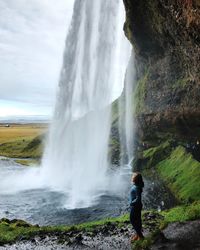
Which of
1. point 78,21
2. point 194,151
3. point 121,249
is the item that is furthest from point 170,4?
point 78,21

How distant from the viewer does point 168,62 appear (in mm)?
34875

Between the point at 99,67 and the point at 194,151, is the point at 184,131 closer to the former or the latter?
the point at 194,151

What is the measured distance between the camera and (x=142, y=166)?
54.6 meters

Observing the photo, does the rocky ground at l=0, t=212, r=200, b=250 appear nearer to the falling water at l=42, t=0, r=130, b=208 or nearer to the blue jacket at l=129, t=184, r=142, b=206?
the blue jacket at l=129, t=184, r=142, b=206

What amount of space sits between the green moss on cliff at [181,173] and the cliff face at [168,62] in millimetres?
4536

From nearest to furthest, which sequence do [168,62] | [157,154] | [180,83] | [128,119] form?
[180,83]
[168,62]
[157,154]
[128,119]

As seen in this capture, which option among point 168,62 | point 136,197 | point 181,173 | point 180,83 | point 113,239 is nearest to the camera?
point 136,197

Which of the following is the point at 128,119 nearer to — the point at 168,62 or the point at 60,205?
the point at 168,62

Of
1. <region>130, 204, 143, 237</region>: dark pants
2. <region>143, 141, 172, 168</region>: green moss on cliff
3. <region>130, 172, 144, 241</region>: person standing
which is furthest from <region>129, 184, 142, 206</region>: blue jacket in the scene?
<region>143, 141, 172, 168</region>: green moss on cliff

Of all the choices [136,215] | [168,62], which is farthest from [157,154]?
[136,215]

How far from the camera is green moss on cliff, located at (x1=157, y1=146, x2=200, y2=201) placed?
3294 centimetres

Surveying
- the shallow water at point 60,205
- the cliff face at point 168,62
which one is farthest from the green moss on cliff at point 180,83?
the shallow water at point 60,205

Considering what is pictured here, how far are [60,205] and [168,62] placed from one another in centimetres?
1752

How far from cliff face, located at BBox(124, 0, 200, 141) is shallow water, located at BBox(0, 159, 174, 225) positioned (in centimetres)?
754
